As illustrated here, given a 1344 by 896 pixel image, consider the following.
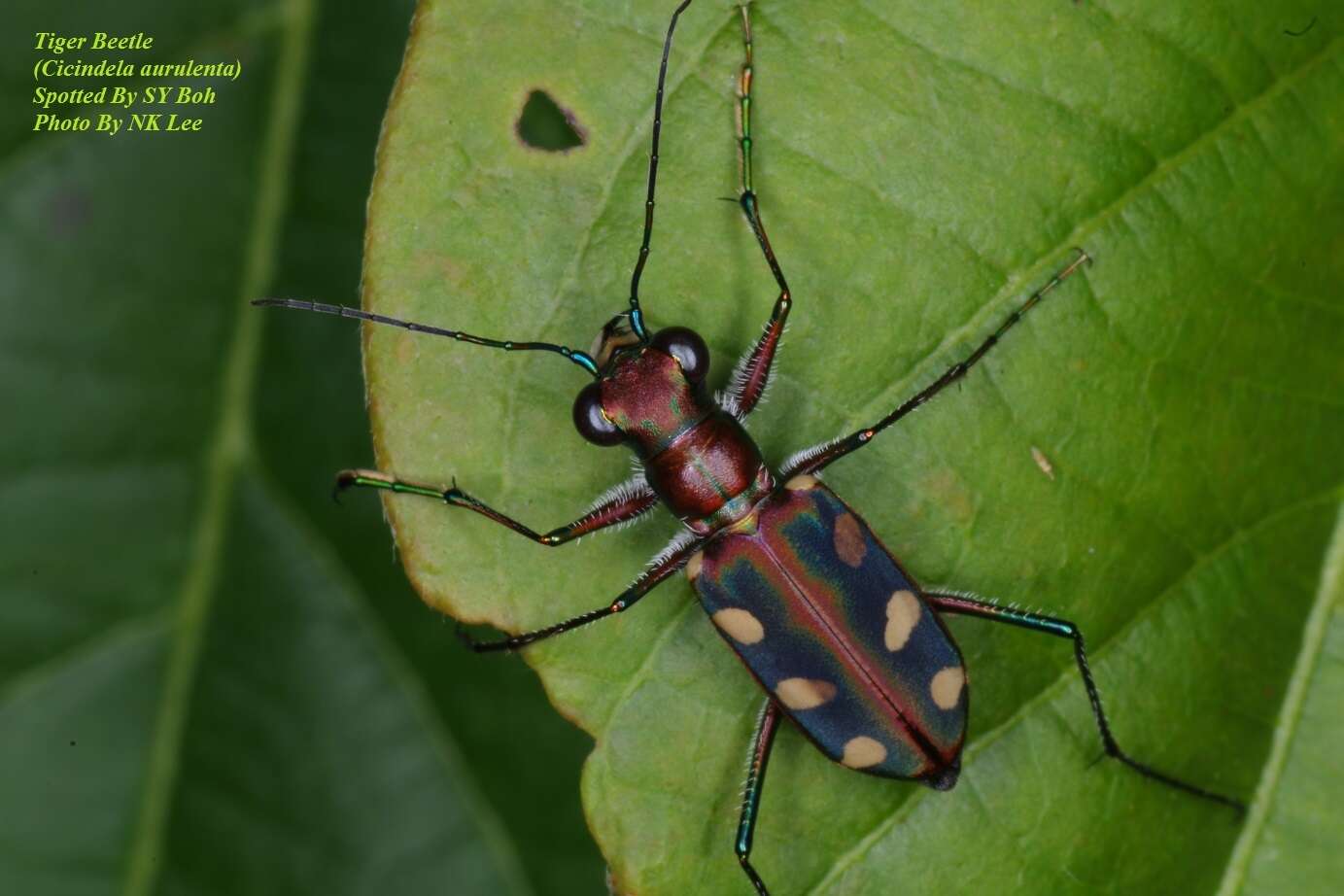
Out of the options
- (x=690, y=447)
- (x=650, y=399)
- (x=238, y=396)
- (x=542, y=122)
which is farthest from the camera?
(x=238, y=396)

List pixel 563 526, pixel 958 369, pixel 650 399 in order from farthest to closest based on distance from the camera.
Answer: pixel 650 399 → pixel 563 526 → pixel 958 369

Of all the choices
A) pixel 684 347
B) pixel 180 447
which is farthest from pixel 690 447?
pixel 180 447

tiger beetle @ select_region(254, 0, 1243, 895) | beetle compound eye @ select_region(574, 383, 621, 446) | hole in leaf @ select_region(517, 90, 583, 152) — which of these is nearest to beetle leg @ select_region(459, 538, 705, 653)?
tiger beetle @ select_region(254, 0, 1243, 895)

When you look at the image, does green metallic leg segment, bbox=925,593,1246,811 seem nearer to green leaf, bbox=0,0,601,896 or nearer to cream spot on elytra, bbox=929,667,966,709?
cream spot on elytra, bbox=929,667,966,709

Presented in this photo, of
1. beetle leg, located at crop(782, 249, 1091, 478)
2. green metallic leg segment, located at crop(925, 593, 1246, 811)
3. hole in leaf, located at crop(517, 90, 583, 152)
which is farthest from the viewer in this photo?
green metallic leg segment, located at crop(925, 593, 1246, 811)

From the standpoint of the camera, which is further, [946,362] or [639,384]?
[639,384]

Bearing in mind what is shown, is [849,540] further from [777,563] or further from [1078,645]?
[1078,645]
